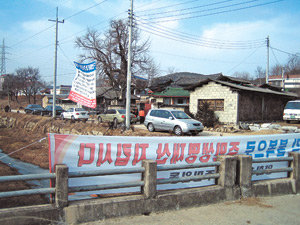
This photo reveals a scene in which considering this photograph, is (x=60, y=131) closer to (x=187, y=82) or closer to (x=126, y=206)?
(x=126, y=206)

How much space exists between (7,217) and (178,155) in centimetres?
335

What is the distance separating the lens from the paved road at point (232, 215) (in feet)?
15.6

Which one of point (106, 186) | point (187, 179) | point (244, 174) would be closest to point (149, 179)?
point (106, 186)

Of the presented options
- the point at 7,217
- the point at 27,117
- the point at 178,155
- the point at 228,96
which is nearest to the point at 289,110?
the point at 228,96

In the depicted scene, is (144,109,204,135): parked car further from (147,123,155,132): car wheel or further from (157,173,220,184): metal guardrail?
(157,173,220,184): metal guardrail

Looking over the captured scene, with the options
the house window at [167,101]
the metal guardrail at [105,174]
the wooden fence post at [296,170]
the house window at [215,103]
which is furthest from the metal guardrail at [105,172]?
the house window at [167,101]

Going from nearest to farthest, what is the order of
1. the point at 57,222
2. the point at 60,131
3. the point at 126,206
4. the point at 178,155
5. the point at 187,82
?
the point at 57,222, the point at 126,206, the point at 178,155, the point at 60,131, the point at 187,82

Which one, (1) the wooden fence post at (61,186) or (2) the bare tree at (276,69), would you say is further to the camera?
(2) the bare tree at (276,69)

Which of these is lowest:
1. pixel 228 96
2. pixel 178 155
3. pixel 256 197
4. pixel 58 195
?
pixel 256 197

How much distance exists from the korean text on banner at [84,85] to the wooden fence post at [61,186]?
4.27m

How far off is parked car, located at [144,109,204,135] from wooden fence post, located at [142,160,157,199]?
1128cm

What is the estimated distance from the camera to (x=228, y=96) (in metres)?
22.4

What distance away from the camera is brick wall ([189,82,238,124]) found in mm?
21938

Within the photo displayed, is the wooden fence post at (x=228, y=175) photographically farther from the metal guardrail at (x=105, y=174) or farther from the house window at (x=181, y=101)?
the house window at (x=181, y=101)
